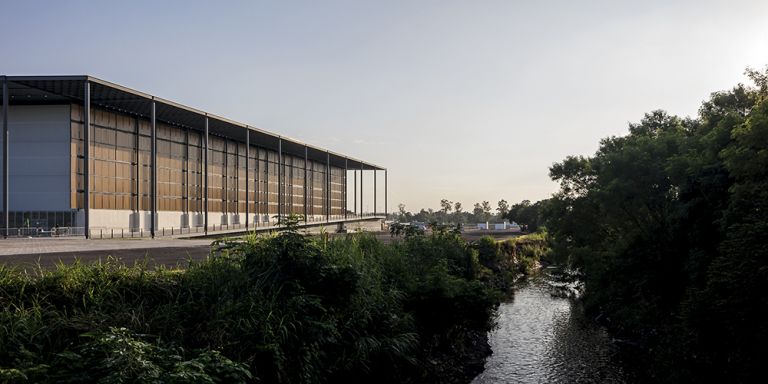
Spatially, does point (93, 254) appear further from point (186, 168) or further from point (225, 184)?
point (225, 184)

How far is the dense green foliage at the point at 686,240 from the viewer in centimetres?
1418

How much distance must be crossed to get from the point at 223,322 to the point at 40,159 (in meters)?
57.9

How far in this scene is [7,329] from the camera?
1033 cm

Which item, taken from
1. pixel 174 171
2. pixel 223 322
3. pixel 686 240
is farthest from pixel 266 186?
pixel 223 322

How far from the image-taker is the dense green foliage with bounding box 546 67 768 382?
1418 cm

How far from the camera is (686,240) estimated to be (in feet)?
72.6

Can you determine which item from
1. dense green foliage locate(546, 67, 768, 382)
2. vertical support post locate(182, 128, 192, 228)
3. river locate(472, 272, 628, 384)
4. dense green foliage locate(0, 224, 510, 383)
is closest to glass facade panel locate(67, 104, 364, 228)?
vertical support post locate(182, 128, 192, 228)

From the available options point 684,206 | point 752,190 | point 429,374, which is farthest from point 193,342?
point 684,206

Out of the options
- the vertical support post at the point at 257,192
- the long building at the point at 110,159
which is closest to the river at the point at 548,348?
the long building at the point at 110,159

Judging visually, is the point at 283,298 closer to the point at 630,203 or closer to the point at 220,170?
the point at 630,203

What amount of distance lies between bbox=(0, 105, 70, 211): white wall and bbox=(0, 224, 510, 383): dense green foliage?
5098 cm

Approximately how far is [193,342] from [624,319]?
2417cm

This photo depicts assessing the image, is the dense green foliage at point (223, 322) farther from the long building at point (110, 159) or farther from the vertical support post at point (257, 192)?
the vertical support post at point (257, 192)

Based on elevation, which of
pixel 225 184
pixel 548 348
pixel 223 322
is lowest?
pixel 548 348
